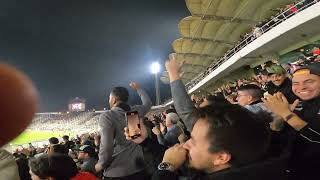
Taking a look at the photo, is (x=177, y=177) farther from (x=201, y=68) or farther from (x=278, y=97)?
(x=201, y=68)

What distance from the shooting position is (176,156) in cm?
233

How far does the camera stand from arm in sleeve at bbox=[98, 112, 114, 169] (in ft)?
15.1

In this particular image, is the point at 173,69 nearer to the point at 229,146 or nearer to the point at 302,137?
the point at 302,137

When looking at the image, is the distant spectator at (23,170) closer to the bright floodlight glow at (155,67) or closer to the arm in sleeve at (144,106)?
the arm in sleeve at (144,106)

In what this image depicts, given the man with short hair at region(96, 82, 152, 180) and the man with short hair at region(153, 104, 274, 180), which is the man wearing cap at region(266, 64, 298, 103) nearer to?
the man with short hair at region(96, 82, 152, 180)

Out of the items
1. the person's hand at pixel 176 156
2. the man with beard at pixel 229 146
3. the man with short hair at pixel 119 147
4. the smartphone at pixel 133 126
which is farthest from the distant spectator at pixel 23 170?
the man with beard at pixel 229 146

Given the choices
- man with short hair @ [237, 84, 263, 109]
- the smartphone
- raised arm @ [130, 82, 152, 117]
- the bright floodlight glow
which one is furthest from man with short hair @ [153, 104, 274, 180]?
the bright floodlight glow

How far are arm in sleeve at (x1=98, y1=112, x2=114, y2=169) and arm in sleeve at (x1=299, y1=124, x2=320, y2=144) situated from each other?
2.45 metres

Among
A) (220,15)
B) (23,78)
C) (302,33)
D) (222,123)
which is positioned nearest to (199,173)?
A: (222,123)

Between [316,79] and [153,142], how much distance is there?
1593 millimetres

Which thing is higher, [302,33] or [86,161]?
[302,33]

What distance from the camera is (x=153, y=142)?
398 centimetres

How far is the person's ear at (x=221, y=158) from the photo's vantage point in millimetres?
1841

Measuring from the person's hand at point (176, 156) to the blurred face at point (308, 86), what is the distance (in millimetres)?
1228
